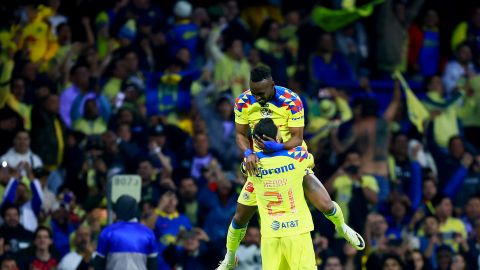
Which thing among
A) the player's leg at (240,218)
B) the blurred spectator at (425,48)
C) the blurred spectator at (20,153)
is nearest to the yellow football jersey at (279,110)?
the player's leg at (240,218)

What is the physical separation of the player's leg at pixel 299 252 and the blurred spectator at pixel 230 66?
7.64 metres

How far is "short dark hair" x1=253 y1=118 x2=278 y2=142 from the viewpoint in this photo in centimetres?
1511

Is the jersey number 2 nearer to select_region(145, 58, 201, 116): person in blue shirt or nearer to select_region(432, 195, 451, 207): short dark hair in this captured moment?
select_region(432, 195, 451, 207): short dark hair

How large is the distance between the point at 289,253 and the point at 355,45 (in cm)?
976

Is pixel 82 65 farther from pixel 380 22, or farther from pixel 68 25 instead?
pixel 380 22

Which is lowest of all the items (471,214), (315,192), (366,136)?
(471,214)

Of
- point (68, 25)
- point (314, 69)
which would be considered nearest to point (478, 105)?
point (314, 69)

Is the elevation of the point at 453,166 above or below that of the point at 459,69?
below

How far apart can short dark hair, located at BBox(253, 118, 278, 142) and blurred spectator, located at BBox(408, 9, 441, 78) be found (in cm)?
994

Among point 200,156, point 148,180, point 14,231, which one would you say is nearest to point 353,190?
point 200,156

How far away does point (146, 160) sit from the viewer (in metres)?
20.8

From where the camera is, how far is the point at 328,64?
78.2 ft

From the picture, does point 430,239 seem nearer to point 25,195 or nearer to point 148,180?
point 148,180

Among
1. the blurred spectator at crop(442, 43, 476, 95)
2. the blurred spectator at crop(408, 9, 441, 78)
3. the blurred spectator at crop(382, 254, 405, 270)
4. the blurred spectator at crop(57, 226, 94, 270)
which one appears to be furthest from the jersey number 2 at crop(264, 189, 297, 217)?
the blurred spectator at crop(408, 9, 441, 78)
